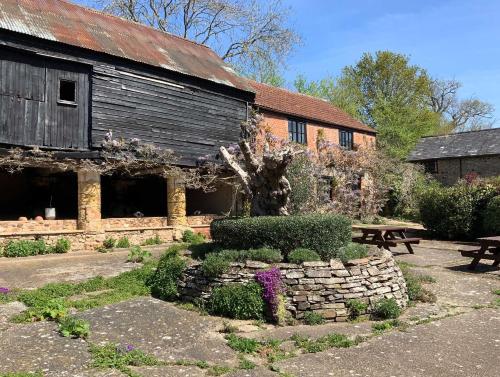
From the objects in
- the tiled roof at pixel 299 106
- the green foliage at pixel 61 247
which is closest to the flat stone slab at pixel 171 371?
the green foliage at pixel 61 247

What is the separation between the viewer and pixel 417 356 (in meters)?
5.52

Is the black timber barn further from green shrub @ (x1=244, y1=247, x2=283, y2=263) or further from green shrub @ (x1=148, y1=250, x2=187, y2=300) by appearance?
green shrub @ (x1=244, y1=247, x2=283, y2=263)

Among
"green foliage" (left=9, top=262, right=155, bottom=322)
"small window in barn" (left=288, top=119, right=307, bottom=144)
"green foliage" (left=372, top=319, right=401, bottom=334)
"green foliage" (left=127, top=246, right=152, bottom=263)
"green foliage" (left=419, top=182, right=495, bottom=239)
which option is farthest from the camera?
"small window in barn" (left=288, top=119, right=307, bottom=144)

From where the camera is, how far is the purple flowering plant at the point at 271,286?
710 cm

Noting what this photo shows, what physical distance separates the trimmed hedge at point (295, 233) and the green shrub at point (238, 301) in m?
1.07

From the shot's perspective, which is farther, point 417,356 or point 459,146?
point 459,146

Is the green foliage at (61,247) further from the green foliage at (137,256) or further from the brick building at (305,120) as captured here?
the brick building at (305,120)

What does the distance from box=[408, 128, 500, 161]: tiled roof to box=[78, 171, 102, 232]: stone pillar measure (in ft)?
80.0

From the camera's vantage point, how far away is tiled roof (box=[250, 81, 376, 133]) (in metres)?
22.9

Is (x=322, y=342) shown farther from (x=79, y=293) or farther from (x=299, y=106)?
(x=299, y=106)

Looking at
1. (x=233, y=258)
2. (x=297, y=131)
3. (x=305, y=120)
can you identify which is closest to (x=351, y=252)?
(x=233, y=258)

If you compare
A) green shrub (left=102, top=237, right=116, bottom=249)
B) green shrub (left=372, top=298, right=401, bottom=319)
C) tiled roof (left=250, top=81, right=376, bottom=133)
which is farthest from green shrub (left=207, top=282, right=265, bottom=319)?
tiled roof (left=250, top=81, right=376, bottom=133)

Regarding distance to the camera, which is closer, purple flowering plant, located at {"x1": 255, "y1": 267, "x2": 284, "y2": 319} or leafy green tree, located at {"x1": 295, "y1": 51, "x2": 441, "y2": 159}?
purple flowering plant, located at {"x1": 255, "y1": 267, "x2": 284, "y2": 319}

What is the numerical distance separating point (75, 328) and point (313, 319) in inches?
137
